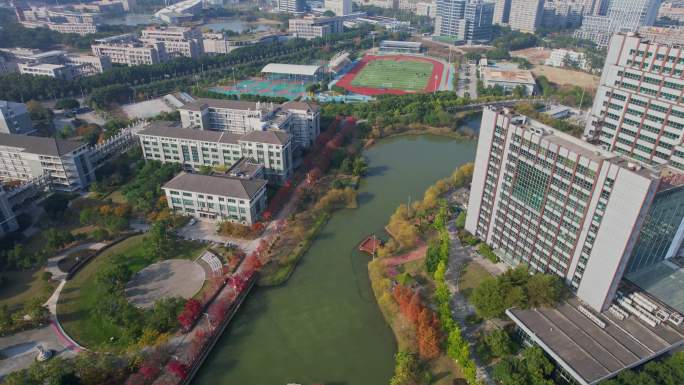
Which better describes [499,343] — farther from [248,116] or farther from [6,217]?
[6,217]

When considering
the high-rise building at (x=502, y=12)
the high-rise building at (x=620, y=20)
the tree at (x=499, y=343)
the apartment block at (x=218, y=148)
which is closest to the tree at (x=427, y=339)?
the tree at (x=499, y=343)

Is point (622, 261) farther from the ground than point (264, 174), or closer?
farther from the ground

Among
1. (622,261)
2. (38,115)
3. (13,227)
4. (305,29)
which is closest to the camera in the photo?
(622,261)

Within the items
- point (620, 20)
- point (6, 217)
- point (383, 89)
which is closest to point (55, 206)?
point (6, 217)

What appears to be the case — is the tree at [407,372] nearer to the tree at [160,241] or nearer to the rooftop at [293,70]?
the tree at [160,241]

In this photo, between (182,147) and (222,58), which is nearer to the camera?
(182,147)

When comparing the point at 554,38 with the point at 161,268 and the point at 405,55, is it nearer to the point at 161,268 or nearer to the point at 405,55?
the point at 405,55

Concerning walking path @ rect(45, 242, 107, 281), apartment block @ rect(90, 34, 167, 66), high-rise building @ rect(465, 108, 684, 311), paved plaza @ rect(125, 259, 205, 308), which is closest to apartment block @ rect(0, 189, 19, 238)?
walking path @ rect(45, 242, 107, 281)

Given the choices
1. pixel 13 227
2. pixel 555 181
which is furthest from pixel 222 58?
pixel 555 181
